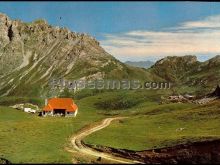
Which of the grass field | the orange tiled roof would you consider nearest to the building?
the orange tiled roof

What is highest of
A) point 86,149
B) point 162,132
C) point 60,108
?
point 60,108

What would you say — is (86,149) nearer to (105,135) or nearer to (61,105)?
(105,135)

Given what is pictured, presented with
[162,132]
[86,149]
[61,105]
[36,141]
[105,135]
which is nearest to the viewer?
[86,149]

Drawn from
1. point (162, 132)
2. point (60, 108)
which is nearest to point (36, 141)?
point (162, 132)

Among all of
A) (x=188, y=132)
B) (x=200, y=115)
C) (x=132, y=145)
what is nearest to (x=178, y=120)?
(x=200, y=115)

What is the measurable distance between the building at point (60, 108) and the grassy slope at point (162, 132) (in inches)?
2116

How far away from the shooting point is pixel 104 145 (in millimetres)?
85250

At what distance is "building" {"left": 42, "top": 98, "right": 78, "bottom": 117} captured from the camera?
175250mm

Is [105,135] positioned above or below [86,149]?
above

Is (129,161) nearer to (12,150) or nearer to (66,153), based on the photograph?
(66,153)

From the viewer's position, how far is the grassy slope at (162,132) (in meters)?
85.1

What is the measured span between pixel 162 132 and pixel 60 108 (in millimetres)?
82610

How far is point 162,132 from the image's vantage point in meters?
103

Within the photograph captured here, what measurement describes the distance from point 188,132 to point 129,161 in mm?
27315
